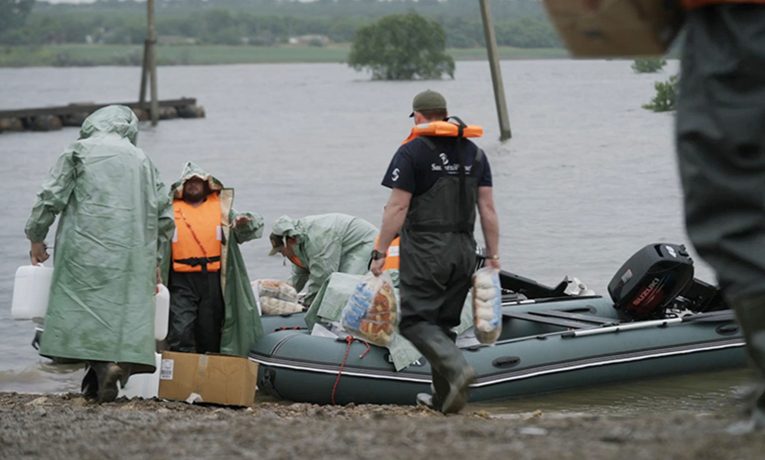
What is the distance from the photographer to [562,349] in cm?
1066

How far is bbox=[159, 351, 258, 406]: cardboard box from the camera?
9.30 metres

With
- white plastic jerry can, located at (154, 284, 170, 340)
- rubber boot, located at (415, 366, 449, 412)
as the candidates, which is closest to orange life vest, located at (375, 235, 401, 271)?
white plastic jerry can, located at (154, 284, 170, 340)

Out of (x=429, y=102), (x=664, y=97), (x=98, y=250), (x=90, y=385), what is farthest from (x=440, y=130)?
(x=664, y=97)

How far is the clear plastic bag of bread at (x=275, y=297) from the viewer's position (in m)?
11.8

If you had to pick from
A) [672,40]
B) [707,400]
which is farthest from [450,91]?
[672,40]

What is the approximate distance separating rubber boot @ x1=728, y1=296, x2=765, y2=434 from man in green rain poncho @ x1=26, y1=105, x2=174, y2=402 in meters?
4.91

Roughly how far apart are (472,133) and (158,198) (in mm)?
2194

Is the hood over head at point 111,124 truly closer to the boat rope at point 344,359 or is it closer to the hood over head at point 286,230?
the hood over head at point 286,230

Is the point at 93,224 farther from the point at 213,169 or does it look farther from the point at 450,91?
the point at 450,91

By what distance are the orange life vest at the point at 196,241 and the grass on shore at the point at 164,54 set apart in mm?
131332

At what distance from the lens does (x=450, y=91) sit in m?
81.8

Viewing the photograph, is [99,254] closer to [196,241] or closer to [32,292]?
[32,292]

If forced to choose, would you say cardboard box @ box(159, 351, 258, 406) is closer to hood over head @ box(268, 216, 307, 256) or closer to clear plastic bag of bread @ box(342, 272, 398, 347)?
clear plastic bag of bread @ box(342, 272, 398, 347)

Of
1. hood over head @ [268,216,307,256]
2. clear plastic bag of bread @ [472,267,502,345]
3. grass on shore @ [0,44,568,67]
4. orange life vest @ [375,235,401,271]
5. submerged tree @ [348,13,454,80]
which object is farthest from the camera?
grass on shore @ [0,44,568,67]
